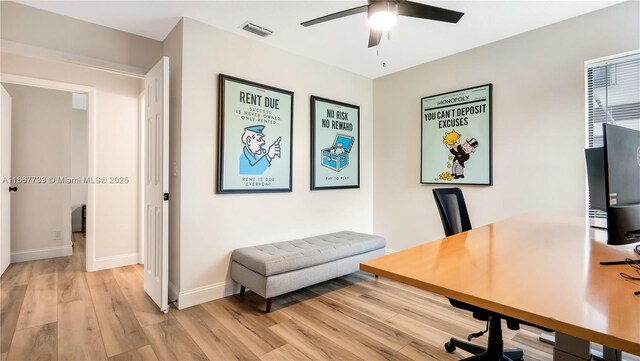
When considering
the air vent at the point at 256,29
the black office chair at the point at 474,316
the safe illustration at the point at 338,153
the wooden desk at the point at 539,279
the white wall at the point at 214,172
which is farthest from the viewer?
the safe illustration at the point at 338,153

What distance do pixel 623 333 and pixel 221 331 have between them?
2231 millimetres

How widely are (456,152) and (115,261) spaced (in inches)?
171

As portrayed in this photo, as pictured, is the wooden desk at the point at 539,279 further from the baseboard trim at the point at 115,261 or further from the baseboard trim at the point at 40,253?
the baseboard trim at the point at 40,253

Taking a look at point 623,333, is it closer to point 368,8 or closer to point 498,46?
point 368,8

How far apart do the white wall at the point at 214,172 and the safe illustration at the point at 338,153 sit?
31 centimetres

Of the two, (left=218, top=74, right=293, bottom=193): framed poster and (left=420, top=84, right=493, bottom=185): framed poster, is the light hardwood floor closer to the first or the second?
(left=218, top=74, right=293, bottom=193): framed poster

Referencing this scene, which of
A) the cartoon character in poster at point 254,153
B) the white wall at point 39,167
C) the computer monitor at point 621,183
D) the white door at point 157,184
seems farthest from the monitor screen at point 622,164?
the white wall at point 39,167

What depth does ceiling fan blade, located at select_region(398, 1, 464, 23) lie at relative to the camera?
1.91 m

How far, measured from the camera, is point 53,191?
403cm

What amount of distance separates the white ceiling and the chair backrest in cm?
156

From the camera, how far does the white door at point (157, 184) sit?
2.47m

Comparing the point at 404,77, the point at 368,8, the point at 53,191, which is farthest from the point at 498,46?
the point at 53,191

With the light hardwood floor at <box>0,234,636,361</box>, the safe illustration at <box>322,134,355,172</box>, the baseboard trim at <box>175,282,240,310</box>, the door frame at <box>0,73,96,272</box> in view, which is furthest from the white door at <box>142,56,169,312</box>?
the safe illustration at <box>322,134,355,172</box>

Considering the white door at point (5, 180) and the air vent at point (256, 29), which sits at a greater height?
the air vent at point (256, 29)
